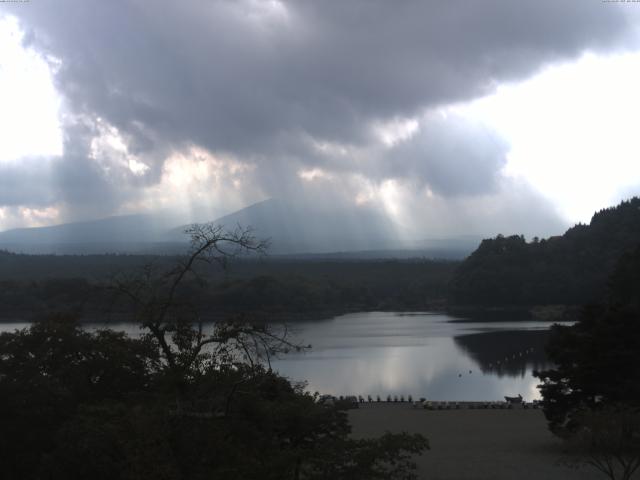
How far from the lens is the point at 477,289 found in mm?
59594

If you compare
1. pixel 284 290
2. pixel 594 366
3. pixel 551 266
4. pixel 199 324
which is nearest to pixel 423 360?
pixel 594 366

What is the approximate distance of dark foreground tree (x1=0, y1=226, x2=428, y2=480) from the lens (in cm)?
501

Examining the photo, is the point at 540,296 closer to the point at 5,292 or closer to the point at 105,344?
the point at 5,292

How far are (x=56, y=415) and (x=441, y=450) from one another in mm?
6541

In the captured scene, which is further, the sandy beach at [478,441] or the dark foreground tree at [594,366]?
the dark foreground tree at [594,366]

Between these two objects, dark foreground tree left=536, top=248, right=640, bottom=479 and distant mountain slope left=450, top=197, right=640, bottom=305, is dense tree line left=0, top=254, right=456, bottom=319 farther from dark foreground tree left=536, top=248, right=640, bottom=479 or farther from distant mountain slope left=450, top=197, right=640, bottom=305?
dark foreground tree left=536, top=248, right=640, bottom=479

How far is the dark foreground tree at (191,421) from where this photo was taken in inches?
197

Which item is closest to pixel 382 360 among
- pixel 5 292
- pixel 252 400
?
pixel 252 400

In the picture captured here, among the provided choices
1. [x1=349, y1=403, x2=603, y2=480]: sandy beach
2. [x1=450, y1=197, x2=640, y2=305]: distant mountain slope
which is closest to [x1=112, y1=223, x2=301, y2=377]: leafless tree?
[x1=349, y1=403, x2=603, y2=480]: sandy beach

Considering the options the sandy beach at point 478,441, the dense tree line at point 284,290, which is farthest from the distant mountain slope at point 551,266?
the sandy beach at point 478,441

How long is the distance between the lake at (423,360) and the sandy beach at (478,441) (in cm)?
285

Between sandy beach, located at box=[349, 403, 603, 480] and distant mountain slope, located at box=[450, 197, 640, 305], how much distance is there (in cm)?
4182

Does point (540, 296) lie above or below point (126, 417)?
below

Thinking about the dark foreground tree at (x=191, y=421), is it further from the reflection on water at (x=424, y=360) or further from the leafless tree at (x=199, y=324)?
the reflection on water at (x=424, y=360)
